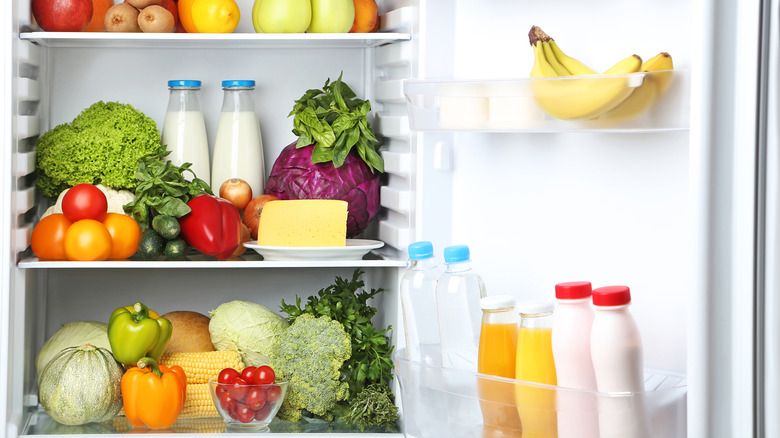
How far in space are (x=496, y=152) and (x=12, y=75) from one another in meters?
1.01

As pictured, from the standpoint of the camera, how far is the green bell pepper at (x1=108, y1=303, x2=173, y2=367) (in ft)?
5.56

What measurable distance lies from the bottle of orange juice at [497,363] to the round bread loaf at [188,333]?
1.01 m

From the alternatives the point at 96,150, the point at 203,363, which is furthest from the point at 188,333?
the point at 96,150

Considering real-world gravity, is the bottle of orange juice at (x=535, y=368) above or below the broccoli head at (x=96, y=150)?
below

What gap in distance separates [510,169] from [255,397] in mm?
765

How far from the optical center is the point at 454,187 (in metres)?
1.58

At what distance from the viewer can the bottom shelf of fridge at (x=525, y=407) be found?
0.97 m

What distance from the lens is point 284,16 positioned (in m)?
1.84

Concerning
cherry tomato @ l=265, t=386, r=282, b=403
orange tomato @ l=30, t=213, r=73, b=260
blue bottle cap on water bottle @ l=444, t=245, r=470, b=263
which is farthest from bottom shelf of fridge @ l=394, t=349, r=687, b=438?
orange tomato @ l=30, t=213, r=73, b=260

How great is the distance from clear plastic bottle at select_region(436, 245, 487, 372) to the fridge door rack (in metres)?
0.21

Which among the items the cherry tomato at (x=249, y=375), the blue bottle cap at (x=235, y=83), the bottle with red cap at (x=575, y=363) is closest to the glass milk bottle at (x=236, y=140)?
the blue bottle cap at (x=235, y=83)

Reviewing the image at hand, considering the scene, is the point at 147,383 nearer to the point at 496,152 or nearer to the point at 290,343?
the point at 290,343

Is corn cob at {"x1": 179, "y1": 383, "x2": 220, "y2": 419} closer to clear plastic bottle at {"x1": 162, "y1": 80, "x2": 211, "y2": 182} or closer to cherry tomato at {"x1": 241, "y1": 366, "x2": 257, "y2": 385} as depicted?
cherry tomato at {"x1": 241, "y1": 366, "x2": 257, "y2": 385}

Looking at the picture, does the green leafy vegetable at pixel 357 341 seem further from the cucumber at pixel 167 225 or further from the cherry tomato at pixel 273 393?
the cucumber at pixel 167 225
